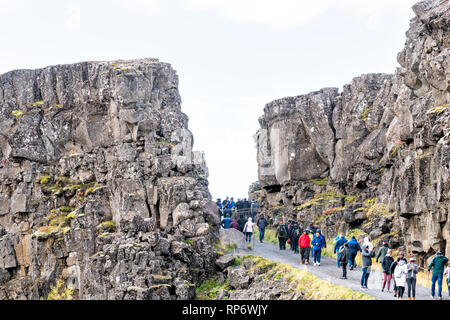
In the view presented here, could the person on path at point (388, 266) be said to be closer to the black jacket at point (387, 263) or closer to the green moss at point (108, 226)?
the black jacket at point (387, 263)

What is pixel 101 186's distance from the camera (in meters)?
56.3

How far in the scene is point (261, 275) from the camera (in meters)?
44.0

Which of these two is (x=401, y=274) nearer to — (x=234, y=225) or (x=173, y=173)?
(x=234, y=225)

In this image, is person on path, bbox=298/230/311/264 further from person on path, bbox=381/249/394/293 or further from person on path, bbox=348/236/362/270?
person on path, bbox=381/249/394/293

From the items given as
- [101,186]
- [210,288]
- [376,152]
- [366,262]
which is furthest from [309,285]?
[101,186]

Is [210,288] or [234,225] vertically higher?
[234,225]

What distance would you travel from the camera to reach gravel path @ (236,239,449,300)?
117ft

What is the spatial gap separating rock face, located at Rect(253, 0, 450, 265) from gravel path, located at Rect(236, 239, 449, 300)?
3.95 m

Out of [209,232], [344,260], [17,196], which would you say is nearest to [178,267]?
[209,232]

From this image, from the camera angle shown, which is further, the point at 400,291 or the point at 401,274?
the point at 400,291

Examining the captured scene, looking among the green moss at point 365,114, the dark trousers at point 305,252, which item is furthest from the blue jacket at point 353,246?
the green moss at point 365,114

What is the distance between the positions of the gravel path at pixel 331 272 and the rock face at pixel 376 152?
3.95 meters

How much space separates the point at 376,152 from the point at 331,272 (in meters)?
17.4
